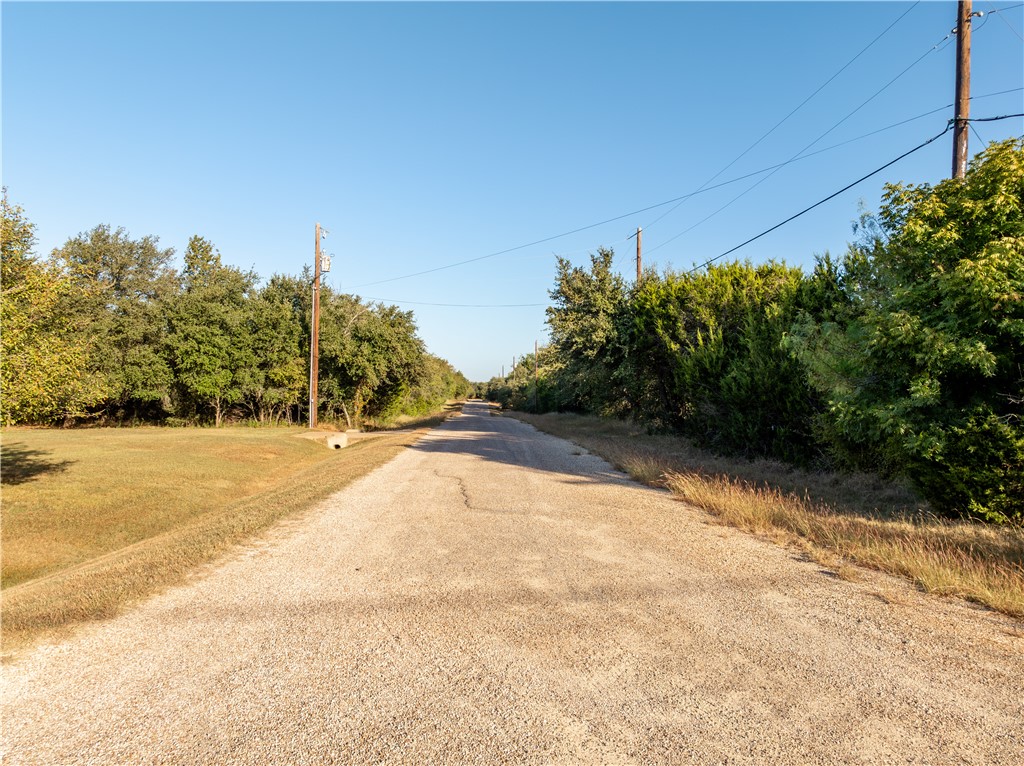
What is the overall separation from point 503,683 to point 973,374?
8024mm

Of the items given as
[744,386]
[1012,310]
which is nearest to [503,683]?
[1012,310]

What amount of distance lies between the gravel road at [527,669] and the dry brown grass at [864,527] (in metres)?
0.35

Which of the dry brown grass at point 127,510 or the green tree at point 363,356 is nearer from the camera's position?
the dry brown grass at point 127,510

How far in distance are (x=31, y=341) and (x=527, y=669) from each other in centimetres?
1188

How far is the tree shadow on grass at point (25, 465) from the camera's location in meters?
13.6

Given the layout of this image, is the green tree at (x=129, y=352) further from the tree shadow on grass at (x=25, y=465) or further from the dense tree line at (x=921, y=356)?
the dense tree line at (x=921, y=356)

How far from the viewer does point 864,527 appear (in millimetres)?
7098

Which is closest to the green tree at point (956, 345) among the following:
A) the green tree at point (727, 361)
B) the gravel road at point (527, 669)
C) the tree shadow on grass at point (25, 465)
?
the gravel road at point (527, 669)

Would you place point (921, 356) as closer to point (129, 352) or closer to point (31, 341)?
point (31, 341)

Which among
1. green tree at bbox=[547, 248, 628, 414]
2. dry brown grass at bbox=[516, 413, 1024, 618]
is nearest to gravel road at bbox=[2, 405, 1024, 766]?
dry brown grass at bbox=[516, 413, 1024, 618]

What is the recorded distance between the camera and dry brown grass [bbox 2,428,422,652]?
5.17 meters

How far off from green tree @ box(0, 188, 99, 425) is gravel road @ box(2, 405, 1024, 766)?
258 inches

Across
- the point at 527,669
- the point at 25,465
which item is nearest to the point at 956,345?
the point at 527,669

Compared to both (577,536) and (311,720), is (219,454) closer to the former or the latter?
(577,536)
